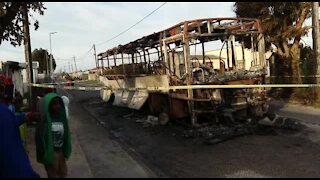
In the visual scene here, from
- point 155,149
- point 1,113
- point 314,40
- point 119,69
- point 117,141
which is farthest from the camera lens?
point 119,69

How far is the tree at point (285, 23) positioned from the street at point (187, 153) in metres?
7.98

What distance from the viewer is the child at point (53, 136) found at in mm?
5668

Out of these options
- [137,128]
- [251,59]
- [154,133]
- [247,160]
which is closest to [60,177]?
[247,160]

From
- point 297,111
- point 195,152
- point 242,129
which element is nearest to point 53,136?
point 195,152

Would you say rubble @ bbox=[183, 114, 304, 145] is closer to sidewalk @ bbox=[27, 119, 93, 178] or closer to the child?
sidewalk @ bbox=[27, 119, 93, 178]

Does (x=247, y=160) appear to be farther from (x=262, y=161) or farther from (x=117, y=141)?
(x=117, y=141)

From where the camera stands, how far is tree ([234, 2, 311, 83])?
69.7ft

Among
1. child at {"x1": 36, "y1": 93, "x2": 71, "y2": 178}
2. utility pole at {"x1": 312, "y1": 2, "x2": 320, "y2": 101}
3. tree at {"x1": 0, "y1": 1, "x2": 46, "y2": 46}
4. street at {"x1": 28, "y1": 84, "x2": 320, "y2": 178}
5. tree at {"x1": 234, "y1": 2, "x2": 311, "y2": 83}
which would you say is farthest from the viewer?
tree at {"x1": 234, "y1": 2, "x2": 311, "y2": 83}

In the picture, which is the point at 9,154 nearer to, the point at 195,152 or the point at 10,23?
the point at 195,152

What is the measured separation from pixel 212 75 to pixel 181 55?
1189 millimetres

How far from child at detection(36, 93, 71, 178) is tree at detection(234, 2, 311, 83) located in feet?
55.1

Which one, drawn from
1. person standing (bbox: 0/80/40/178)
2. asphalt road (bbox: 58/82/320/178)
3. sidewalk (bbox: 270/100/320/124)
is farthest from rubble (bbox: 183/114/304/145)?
person standing (bbox: 0/80/40/178)

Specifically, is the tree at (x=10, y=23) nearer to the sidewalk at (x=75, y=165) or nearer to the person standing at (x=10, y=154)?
the sidewalk at (x=75, y=165)

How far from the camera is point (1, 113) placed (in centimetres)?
438
